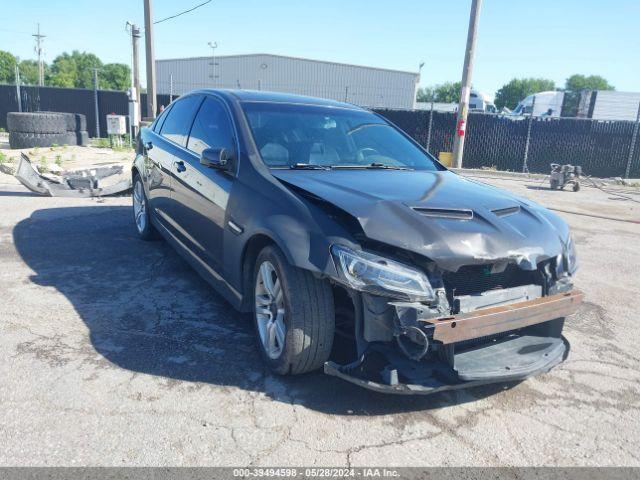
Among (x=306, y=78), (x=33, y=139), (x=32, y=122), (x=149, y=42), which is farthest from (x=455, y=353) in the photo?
(x=306, y=78)

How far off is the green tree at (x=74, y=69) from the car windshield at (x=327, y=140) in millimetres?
94758

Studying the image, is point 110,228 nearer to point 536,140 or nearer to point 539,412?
point 539,412

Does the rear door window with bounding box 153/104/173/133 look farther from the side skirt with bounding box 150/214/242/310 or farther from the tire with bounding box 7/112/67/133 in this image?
the tire with bounding box 7/112/67/133

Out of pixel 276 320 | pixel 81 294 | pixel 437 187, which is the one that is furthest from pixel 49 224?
pixel 437 187

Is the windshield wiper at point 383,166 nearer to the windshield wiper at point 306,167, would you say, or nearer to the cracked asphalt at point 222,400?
the windshield wiper at point 306,167

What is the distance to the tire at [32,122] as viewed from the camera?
1409 centimetres

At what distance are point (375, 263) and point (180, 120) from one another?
10.2ft

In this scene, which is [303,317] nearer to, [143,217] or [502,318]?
[502,318]

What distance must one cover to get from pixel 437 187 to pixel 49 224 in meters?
5.25

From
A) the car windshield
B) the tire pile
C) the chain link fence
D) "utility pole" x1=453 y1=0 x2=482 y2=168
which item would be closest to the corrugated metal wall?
the chain link fence

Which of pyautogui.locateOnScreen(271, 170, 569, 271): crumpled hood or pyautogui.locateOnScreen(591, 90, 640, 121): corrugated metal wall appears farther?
pyautogui.locateOnScreen(591, 90, 640, 121): corrugated metal wall

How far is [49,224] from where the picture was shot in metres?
6.64

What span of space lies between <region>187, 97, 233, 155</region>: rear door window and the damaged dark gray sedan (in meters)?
0.03

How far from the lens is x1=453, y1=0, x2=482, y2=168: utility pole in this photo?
→ 49.2 ft
